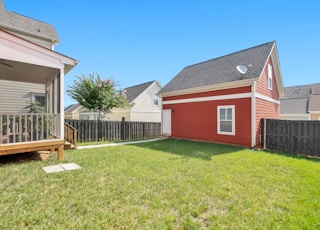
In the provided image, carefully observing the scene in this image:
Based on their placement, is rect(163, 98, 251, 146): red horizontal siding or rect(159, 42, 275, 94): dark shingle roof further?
rect(159, 42, 275, 94): dark shingle roof

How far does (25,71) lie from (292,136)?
1156 cm

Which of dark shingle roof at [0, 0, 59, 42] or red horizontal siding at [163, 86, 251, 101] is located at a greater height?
dark shingle roof at [0, 0, 59, 42]

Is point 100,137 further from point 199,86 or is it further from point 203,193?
point 203,193

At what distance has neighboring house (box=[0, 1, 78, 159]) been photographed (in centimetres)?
491

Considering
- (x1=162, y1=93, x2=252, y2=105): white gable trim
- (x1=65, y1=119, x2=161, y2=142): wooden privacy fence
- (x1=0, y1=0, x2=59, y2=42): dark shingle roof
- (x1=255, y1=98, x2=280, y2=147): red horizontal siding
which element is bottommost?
(x1=65, y1=119, x2=161, y2=142): wooden privacy fence

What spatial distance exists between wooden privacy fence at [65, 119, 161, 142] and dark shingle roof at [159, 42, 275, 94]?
3451 mm

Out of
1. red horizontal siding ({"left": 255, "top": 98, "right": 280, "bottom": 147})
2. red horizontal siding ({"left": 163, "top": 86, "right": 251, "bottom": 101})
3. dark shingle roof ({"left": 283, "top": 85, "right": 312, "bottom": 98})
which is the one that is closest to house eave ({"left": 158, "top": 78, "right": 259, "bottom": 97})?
red horizontal siding ({"left": 163, "top": 86, "right": 251, "bottom": 101})

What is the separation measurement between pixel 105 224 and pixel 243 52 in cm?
1263

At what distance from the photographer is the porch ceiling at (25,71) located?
19.5 ft

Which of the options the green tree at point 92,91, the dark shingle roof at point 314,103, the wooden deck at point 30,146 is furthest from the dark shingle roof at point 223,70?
the dark shingle roof at point 314,103

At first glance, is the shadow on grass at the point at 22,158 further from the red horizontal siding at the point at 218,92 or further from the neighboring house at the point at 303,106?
the neighboring house at the point at 303,106

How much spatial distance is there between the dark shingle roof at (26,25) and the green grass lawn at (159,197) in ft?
25.6

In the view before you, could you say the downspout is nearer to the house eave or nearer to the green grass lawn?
the house eave

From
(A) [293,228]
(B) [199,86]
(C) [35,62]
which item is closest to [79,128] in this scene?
(C) [35,62]
